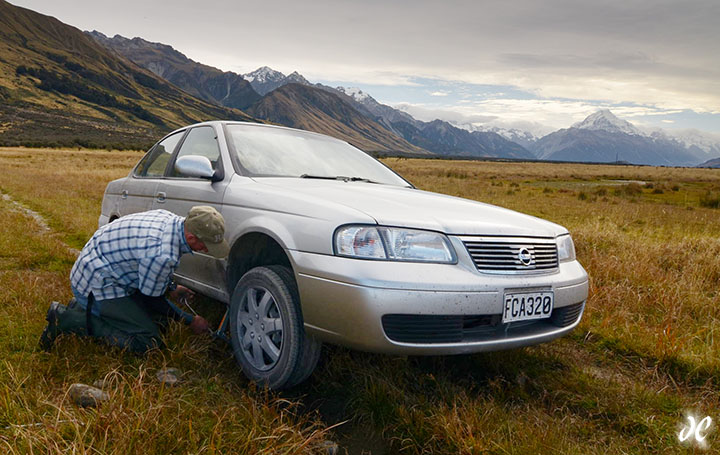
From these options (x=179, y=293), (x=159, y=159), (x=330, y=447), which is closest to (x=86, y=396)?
(x=330, y=447)

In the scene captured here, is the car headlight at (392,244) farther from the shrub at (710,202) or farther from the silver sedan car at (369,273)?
the shrub at (710,202)

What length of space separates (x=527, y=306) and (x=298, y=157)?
202 cm

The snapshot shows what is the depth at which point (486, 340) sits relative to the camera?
247 centimetres

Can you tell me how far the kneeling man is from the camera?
3.02 m

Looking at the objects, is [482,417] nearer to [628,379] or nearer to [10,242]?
[628,379]

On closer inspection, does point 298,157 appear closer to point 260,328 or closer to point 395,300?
point 260,328

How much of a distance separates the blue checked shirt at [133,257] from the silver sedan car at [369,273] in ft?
1.05

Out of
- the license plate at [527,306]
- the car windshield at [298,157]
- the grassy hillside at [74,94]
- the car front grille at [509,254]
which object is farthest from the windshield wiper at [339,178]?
the grassy hillside at [74,94]

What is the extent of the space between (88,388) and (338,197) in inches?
61.4

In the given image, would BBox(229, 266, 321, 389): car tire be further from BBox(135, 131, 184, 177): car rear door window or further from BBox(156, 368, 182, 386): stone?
BBox(135, 131, 184, 177): car rear door window

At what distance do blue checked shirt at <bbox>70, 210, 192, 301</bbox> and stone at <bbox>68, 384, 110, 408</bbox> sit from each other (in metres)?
0.87

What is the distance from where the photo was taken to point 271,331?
2676 mm

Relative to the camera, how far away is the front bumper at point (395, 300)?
2266 mm

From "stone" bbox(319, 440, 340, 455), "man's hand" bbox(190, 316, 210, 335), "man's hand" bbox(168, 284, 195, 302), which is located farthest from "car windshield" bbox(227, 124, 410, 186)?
"stone" bbox(319, 440, 340, 455)
